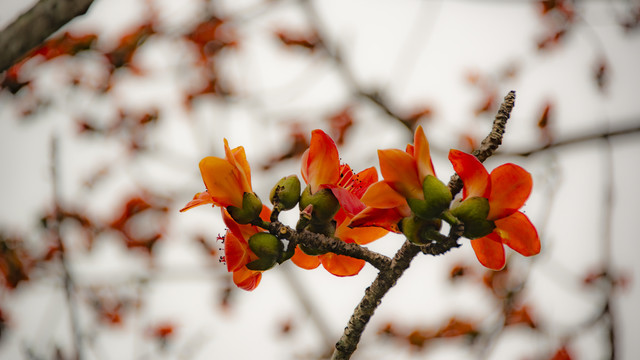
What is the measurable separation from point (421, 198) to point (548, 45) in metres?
4.87

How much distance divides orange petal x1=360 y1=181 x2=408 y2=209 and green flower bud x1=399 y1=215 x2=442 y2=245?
4 cm

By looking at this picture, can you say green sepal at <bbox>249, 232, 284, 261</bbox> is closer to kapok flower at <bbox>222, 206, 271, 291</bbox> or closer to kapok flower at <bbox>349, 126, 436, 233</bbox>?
kapok flower at <bbox>222, 206, 271, 291</bbox>

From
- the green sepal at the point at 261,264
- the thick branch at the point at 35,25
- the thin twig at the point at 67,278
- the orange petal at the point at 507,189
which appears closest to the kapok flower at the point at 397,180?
the orange petal at the point at 507,189

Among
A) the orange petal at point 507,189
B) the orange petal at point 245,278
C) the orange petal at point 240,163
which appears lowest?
the orange petal at point 245,278

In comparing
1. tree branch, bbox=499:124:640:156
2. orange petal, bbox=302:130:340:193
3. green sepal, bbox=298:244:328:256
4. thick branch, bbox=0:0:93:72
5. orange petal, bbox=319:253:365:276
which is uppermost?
thick branch, bbox=0:0:93:72

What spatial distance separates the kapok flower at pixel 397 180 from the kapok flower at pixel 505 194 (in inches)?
2.0

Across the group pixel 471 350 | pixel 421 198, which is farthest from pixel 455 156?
pixel 471 350

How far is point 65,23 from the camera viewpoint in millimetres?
1135

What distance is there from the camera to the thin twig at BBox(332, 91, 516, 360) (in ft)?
2.39

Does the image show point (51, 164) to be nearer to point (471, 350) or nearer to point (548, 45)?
point (471, 350)

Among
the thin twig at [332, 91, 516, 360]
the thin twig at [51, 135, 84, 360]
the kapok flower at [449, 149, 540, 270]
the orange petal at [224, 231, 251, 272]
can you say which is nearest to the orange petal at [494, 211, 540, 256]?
the kapok flower at [449, 149, 540, 270]

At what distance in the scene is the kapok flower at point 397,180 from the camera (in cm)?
75

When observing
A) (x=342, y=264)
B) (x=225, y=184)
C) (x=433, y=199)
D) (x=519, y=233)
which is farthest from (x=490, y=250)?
(x=225, y=184)

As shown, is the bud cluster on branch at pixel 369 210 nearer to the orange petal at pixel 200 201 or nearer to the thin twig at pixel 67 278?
the orange petal at pixel 200 201
